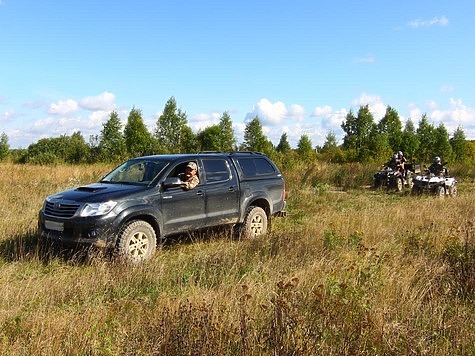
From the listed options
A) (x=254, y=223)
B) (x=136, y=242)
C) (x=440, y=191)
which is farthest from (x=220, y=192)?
(x=440, y=191)

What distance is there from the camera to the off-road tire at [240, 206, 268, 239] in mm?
8273

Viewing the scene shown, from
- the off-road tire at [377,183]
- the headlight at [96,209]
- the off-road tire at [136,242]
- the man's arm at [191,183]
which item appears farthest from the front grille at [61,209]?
the off-road tire at [377,183]

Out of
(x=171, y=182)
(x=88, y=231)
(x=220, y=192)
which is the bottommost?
(x=88, y=231)

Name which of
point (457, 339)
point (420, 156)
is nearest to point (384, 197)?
point (457, 339)

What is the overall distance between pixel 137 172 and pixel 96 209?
55.0 inches

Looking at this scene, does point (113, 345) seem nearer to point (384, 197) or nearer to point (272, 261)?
point (272, 261)

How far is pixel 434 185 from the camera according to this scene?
54.2ft

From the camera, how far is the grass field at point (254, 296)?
3262 mm

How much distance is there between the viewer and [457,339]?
11.1 feet

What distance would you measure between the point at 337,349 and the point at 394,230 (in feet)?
16.2

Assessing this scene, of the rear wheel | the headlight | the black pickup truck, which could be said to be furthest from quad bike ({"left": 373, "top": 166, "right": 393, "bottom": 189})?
the headlight

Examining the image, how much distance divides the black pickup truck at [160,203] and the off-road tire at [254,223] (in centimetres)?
2

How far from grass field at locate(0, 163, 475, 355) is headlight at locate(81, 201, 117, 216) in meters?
0.56

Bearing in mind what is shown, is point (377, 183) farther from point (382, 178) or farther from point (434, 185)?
point (434, 185)
